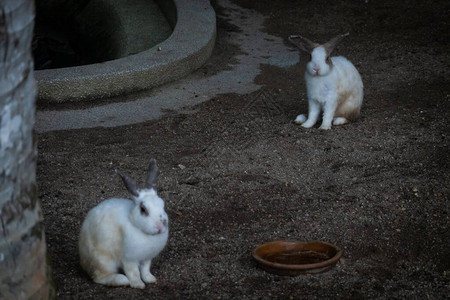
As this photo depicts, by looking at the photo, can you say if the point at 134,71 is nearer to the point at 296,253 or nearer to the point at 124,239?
the point at 296,253

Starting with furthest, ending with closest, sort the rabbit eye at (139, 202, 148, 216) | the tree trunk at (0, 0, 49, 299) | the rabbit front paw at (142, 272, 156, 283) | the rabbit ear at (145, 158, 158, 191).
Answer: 1. the rabbit front paw at (142, 272, 156, 283)
2. the rabbit ear at (145, 158, 158, 191)
3. the rabbit eye at (139, 202, 148, 216)
4. the tree trunk at (0, 0, 49, 299)

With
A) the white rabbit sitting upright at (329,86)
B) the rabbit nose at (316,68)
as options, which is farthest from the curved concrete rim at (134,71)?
the rabbit nose at (316,68)

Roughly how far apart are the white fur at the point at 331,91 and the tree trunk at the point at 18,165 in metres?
3.66

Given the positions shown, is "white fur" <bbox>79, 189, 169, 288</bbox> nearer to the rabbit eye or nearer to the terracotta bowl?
the rabbit eye

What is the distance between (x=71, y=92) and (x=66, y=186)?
6.73ft

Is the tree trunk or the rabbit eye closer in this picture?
the tree trunk

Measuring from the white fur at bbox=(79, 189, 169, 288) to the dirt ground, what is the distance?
9cm

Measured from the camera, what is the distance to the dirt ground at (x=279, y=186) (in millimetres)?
4492

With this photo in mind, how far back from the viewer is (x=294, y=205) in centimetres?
549

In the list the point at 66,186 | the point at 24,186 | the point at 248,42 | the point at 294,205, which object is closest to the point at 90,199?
the point at 66,186

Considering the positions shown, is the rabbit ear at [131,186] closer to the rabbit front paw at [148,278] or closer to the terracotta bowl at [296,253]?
the rabbit front paw at [148,278]

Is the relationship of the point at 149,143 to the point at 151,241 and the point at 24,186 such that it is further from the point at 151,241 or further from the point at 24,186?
the point at 24,186

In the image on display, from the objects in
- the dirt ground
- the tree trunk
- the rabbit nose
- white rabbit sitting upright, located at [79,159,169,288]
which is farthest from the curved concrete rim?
the tree trunk

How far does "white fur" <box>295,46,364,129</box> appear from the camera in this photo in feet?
21.8
